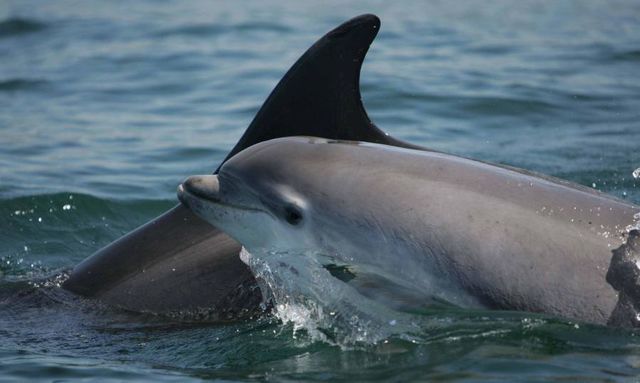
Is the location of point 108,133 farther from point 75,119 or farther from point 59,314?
point 59,314

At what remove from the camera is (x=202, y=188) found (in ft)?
22.8

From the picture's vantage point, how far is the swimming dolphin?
7957 millimetres


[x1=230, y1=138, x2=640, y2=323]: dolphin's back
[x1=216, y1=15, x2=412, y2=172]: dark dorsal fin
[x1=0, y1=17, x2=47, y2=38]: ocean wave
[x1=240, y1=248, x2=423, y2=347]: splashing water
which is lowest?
[x1=240, y1=248, x2=423, y2=347]: splashing water

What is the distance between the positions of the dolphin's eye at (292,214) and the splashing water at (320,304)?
0.76ft

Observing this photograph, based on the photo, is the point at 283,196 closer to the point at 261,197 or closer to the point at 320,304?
the point at 261,197

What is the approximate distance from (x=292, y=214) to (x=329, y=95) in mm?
1665

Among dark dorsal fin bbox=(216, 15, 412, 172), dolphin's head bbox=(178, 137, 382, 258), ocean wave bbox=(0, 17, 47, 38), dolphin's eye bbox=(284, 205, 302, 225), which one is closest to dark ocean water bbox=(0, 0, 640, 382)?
ocean wave bbox=(0, 17, 47, 38)

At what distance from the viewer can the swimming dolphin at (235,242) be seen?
796cm

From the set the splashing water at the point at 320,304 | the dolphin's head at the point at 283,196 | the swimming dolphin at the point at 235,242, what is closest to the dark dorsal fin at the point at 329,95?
the swimming dolphin at the point at 235,242

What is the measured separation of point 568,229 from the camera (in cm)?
632

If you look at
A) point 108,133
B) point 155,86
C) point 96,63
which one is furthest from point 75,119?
point 96,63

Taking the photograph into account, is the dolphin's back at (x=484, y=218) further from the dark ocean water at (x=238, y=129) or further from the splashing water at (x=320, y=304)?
the splashing water at (x=320, y=304)

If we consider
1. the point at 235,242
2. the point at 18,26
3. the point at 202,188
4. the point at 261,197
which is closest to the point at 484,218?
the point at 261,197

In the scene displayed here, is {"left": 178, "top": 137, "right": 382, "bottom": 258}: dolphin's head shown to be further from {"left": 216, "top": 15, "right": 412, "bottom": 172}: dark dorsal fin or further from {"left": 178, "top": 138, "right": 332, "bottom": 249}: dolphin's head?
{"left": 216, "top": 15, "right": 412, "bottom": 172}: dark dorsal fin
